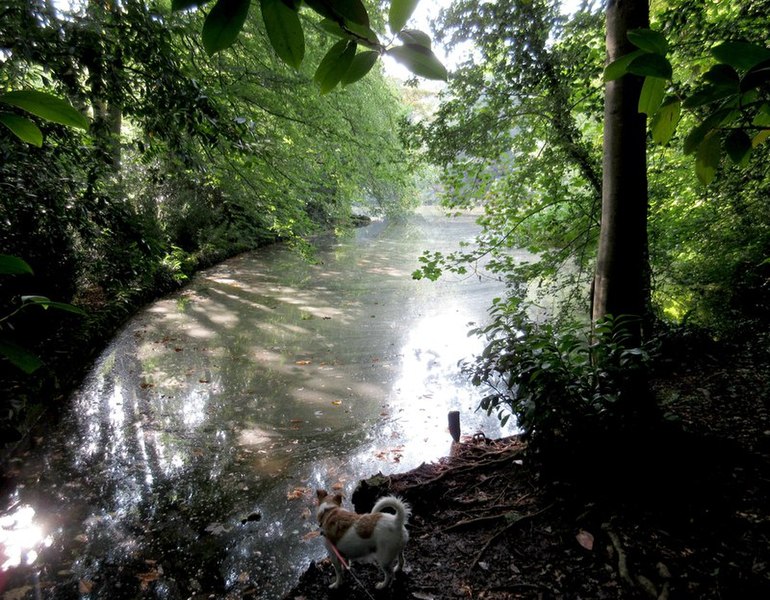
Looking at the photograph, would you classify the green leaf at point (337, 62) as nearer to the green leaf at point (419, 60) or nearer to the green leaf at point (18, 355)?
the green leaf at point (419, 60)

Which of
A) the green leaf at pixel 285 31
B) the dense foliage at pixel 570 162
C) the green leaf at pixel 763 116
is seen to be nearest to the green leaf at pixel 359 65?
the green leaf at pixel 285 31

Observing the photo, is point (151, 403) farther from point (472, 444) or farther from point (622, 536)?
point (622, 536)

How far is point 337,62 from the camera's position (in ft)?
2.19

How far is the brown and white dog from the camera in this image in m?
2.46

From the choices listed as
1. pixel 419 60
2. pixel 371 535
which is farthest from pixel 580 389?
pixel 419 60

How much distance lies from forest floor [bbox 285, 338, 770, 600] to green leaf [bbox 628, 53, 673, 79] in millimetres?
2446

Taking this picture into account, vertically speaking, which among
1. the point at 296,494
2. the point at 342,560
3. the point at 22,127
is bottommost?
the point at 296,494

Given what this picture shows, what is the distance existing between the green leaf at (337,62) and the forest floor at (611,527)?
107 inches

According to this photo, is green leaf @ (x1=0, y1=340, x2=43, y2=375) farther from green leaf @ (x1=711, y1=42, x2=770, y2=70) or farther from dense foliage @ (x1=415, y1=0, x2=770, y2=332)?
dense foliage @ (x1=415, y1=0, x2=770, y2=332)

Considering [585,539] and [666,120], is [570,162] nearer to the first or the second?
[585,539]

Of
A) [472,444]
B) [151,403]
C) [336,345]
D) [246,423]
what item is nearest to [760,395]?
[472,444]

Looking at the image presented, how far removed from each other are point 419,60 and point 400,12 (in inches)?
2.8

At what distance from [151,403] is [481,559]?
510 cm

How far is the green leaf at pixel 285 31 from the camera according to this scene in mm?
567
